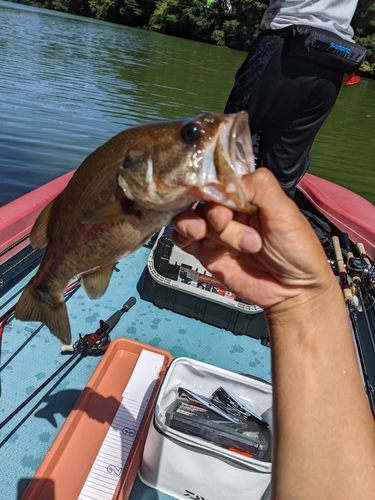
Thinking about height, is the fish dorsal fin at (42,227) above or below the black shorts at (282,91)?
below

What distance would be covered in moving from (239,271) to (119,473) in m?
1.55

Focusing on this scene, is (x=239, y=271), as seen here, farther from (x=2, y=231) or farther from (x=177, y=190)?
(x=2, y=231)

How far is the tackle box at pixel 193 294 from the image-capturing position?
3746 mm

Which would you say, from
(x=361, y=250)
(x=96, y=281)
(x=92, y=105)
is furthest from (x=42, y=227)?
(x=92, y=105)

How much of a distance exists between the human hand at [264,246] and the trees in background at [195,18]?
4348cm

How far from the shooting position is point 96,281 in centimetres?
205

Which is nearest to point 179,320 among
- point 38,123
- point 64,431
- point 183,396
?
point 183,396

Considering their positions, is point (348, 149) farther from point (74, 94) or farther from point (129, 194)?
point (129, 194)

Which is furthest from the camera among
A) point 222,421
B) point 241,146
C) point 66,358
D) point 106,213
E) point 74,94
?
point 74,94

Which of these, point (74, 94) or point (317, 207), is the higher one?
point (317, 207)

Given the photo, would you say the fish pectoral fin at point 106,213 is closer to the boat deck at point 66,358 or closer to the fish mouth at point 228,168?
the fish mouth at point 228,168

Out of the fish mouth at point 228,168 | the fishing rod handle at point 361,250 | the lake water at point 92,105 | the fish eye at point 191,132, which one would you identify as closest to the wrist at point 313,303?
the fish mouth at point 228,168

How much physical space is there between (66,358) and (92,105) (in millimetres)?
14129

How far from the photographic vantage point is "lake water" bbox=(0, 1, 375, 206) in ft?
37.3
